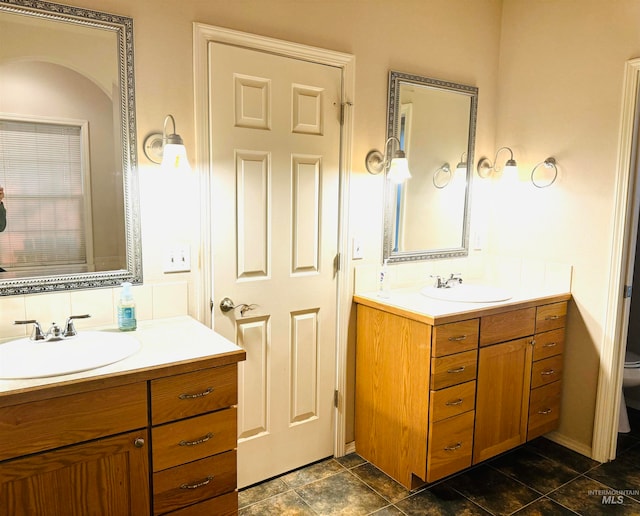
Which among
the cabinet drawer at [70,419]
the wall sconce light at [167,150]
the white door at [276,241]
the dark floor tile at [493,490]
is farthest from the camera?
the dark floor tile at [493,490]

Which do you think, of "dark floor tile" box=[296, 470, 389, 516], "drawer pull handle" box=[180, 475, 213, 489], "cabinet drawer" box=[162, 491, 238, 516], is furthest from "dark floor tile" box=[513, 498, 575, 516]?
"drawer pull handle" box=[180, 475, 213, 489]

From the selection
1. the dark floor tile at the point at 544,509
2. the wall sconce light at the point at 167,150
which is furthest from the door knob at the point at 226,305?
the dark floor tile at the point at 544,509

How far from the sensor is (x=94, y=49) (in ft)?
5.98

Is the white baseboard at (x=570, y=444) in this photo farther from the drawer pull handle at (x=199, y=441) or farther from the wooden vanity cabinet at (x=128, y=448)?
the drawer pull handle at (x=199, y=441)

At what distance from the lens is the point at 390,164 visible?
8.21 ft

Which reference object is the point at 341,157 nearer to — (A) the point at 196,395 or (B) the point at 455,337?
(B) the point at 455,337

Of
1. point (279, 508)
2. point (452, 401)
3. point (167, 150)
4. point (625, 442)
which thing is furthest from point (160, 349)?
point (625, 442)

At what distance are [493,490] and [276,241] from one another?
1.55m

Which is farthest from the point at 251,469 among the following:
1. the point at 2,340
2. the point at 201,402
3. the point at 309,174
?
the point at 309,174

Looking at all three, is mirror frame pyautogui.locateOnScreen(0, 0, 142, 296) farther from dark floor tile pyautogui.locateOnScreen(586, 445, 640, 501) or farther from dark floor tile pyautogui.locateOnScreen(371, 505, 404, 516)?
dark floor tile pyautogui.locateOnScreen(586, 445, 640, 501)

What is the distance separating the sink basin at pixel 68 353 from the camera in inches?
59.5

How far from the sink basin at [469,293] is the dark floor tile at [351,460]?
0.93 meters

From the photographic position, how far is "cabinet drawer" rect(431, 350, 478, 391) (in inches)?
85.4

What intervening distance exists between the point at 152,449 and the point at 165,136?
1.15 m
